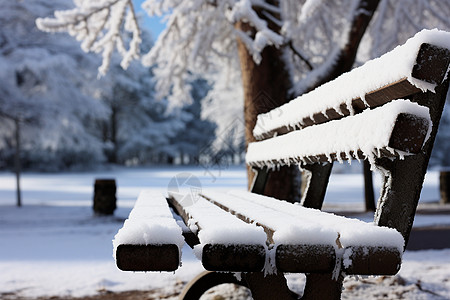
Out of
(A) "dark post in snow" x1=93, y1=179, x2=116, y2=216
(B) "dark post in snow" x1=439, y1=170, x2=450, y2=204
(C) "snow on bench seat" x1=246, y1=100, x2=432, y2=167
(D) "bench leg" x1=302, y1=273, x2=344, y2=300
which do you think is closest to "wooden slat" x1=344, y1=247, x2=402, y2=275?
(D) "bench leg" x1=302, y1=273, x2=344, y2=300

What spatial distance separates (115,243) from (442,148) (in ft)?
108

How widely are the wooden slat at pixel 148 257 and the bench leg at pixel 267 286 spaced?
0.88 feet

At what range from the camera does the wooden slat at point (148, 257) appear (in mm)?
1353

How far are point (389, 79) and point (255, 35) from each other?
165 inches

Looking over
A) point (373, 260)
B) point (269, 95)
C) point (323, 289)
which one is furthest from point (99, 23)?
point (373, 260)

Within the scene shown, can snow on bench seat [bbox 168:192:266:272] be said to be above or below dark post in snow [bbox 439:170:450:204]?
above

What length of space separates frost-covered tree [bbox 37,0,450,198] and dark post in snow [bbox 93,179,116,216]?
200 centimetres

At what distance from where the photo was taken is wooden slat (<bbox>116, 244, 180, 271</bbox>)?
1353 mm

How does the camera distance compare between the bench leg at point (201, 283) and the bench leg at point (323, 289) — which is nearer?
the bench leg at point (323, 289)

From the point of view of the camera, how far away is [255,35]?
557cm

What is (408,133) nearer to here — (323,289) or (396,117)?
(396,117)

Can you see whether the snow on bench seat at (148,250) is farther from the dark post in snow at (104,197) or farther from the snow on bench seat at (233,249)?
the dark post in snow at (104,197)

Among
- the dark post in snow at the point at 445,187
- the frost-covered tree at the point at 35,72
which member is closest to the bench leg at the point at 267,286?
the dark post in snow at the point at 445,187

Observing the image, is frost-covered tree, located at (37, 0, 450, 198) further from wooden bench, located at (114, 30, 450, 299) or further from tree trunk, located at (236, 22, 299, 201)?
wooden bench, located at (114, 30, 450, 299)
